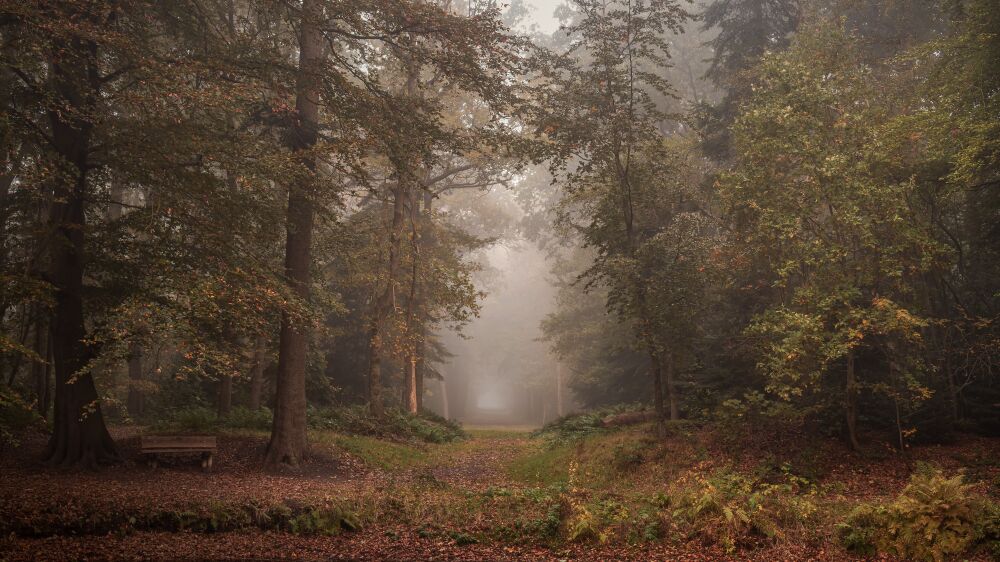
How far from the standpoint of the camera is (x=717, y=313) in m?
19.1

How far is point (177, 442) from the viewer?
1233 centimetres

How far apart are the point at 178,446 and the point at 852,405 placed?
14536mm

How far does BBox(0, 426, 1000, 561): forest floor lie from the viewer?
25.5 feet

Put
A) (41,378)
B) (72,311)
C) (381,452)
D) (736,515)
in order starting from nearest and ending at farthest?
(736,515)
(72,311)
(381,452)
(41,378)

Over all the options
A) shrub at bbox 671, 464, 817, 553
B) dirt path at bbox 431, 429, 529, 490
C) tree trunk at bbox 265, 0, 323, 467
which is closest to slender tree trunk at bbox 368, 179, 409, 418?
dirt path at bbox 431, 429, 529, 490

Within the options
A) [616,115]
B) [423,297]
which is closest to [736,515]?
[616,115]

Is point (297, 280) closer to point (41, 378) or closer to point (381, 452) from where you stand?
point (381, 452)

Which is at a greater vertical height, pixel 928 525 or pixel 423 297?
pixel 423 297

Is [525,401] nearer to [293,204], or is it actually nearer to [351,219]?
[351,219]

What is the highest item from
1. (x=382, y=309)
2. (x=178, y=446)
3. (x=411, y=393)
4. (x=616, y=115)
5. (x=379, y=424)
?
(x=616, y=115)

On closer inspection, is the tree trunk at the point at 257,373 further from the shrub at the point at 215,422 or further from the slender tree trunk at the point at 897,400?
the slender tree trunk at the point at 897,400

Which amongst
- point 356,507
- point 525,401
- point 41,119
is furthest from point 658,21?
point 525,401

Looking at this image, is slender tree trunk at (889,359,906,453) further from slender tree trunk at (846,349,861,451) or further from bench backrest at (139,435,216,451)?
bench backrest at (139,435,216,451)

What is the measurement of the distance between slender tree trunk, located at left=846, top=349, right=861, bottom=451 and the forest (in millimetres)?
81
